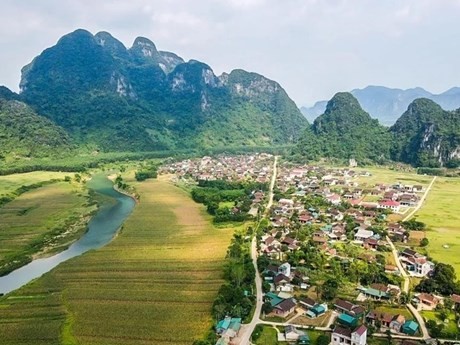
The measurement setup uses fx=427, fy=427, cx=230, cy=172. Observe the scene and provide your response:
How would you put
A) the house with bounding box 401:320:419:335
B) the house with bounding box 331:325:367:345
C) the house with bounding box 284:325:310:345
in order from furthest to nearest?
the house with bounding box 401:320:419:335, the house with bounding box 284:325:310:345, the house with bounding box 331:325:367:345

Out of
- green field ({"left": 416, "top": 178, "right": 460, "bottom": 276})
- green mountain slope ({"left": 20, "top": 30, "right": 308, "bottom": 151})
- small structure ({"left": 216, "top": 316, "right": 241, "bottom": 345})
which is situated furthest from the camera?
green mountain slope ({"left": 20, "top": 30, "right": 308, "bottom": 151})

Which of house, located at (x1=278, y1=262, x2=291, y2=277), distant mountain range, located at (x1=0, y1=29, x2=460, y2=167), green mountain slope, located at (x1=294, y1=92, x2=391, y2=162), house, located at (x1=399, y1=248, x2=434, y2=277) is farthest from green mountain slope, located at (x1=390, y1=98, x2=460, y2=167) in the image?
house, located at (x1=278, y1=262, x2=291, y2=277)

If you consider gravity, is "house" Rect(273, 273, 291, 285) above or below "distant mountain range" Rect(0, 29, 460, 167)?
below

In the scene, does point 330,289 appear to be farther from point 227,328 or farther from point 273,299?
point 227,328

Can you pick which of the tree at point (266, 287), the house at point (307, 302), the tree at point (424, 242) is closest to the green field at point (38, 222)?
the tree at point (266, 287)

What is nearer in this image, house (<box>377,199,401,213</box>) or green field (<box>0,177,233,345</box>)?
green field (<box>0,177,233,345</box>)

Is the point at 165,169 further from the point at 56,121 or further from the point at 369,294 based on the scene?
the point at 369,294

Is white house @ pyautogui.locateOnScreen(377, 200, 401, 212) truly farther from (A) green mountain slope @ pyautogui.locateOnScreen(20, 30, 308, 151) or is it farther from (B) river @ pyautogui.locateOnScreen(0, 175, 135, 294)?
(A) green mountain slope @ pyautogui.locateOnScreen(20, 30, 308, 151)
